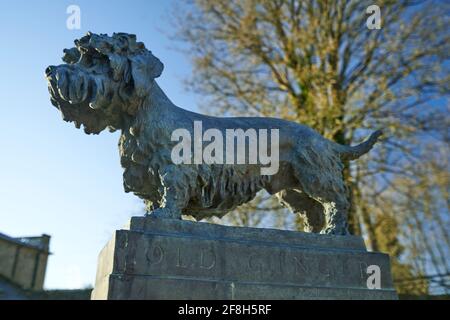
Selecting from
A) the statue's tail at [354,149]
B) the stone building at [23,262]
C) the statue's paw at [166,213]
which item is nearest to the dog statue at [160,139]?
the statue's paw at [166,213]

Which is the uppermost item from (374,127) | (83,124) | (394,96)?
(394,96)

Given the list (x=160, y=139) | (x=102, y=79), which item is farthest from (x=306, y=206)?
(x=102, y=79)

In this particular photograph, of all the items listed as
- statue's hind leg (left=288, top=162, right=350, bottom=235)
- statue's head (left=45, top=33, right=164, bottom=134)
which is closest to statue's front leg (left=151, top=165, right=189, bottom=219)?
statue's head (left=45, top=33, right=164, bottom=134)

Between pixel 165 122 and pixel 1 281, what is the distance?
2814 centimetres

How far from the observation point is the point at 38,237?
3478 cm

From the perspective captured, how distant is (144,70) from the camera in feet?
16.2

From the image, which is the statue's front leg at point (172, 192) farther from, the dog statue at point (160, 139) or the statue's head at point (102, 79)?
the statue's head at point (102, 79)

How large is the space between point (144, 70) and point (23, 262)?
3111 cm

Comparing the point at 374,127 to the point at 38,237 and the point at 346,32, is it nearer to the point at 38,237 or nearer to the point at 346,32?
the point at 346,32

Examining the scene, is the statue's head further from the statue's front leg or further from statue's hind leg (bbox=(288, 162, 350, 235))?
statue's hind leg (bbox=(288, 162, 350, 235))

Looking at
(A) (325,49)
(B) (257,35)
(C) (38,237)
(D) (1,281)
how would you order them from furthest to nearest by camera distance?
(C) (38,237) → (D) (1,281) → (B) (257,35) → (A) (325,49)
